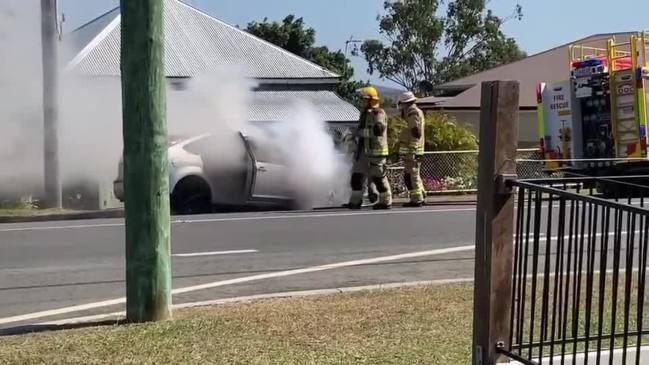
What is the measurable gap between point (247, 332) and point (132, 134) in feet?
5.12

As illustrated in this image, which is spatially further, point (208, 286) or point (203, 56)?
point (203, 56)

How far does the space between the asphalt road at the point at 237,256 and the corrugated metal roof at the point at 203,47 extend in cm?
1478

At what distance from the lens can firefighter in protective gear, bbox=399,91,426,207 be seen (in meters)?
15.5

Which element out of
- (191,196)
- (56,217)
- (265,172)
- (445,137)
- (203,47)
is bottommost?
(56,217)

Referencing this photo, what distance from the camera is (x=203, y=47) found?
98.0ft

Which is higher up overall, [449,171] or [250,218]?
[449,171]

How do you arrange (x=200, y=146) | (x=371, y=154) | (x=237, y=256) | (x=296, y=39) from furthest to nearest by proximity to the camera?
(x=296, y=39)
(x=371, y=154)
(x=200, y=146)
(x=237, y=256)

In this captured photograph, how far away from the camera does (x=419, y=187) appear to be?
16.0 meters

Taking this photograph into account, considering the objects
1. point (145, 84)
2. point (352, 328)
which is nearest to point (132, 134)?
point (145, 84)

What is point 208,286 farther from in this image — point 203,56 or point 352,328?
point 203,56

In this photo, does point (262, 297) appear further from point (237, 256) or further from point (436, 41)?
point (436, 41)

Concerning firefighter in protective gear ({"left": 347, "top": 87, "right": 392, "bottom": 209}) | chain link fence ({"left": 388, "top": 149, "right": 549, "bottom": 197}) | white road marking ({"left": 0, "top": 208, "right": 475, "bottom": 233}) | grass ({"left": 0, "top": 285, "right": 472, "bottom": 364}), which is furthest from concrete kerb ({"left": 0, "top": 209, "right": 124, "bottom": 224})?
grass ({"left": 0, "top": 285, "right": 472, "bottom": 364})

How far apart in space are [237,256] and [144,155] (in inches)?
166

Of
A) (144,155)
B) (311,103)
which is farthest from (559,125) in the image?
(144,155)
